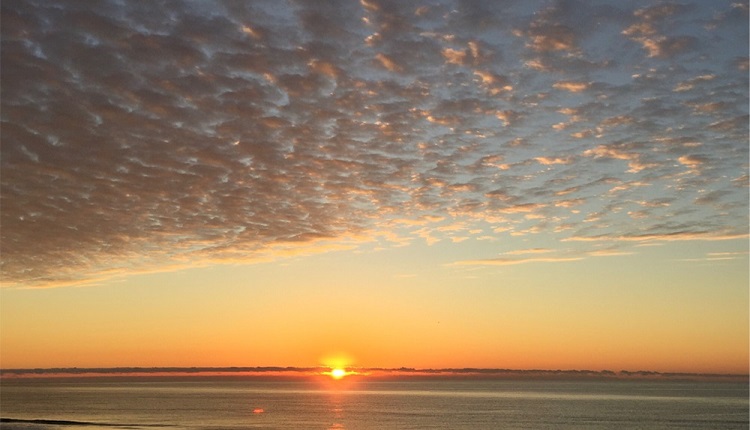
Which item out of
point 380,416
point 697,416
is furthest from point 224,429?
point 697,416

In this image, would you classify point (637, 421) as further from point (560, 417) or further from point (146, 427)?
point (146, 427)

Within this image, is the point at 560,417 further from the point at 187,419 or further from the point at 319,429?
the point at 187,419

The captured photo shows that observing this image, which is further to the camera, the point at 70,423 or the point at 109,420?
the point at 109,420

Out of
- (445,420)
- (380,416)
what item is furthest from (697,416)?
(380,416)

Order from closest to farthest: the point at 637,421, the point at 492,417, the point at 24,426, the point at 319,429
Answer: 1. the point at 24,426
2. the point at 319,429
3. the point at 637,421
4. the point at 492,417

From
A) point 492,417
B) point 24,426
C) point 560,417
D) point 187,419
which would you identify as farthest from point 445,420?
point 24,426

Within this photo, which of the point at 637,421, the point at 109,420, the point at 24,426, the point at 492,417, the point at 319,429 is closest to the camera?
the point at 24,426

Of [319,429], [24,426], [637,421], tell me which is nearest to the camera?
[24,426]

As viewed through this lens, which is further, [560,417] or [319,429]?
[560,417]

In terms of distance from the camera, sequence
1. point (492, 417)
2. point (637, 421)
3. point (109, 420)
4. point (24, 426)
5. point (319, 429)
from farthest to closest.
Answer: point (492, 417) < point (637, 421) < point (109, 420) < point (319, 429) < point (24, 426)

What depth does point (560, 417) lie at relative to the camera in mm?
108500

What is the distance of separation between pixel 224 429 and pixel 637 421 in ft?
188

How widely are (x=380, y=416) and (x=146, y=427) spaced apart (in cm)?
3679

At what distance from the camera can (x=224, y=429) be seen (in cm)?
8344
